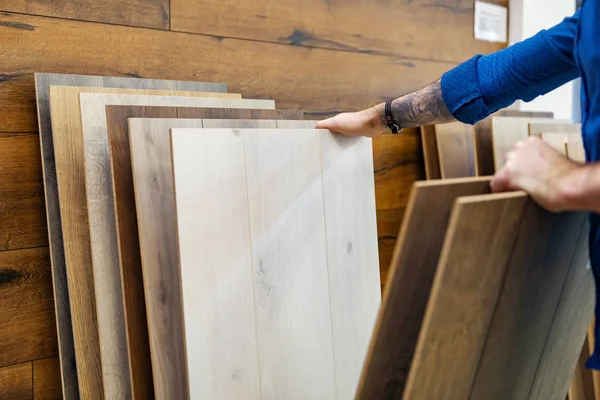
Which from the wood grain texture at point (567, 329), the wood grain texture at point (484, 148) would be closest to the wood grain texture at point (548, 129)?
the wood grain texture at point (484, 148)

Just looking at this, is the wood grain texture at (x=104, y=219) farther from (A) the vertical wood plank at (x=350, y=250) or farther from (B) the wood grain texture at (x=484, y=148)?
(B) the wood grain texture at (x=484, y=148)

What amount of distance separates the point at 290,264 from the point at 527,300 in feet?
1.54

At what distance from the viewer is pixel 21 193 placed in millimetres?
1202

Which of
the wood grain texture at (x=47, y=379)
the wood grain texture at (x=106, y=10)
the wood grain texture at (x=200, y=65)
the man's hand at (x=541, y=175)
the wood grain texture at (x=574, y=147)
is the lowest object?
the wood grain texture at (x=47, y=379)

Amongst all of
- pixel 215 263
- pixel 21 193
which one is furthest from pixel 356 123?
pixel 21 193

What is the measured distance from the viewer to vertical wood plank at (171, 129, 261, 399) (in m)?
Answer: 0.92

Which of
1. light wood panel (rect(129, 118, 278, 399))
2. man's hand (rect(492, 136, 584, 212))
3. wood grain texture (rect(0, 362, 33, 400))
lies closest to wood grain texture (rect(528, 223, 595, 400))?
man's hand (rect(492, 136, 584, 212))

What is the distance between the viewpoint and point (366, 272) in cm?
122

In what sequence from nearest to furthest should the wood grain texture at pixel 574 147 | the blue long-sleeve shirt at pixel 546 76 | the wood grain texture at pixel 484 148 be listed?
the blue long-sleeve shirt at pixel 546 76 < the wood grain texture at pixel 574 147 < the wood grain texture at pixel 484 148

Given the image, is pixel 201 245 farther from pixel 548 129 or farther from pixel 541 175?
pixel 548 129

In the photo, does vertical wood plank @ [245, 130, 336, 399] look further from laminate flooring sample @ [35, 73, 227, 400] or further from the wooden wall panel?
the wooden wall panel

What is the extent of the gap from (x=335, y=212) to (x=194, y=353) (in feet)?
1.40

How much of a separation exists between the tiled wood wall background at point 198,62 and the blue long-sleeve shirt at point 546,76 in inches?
23.1

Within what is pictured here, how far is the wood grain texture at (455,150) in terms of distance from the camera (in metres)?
1.74
